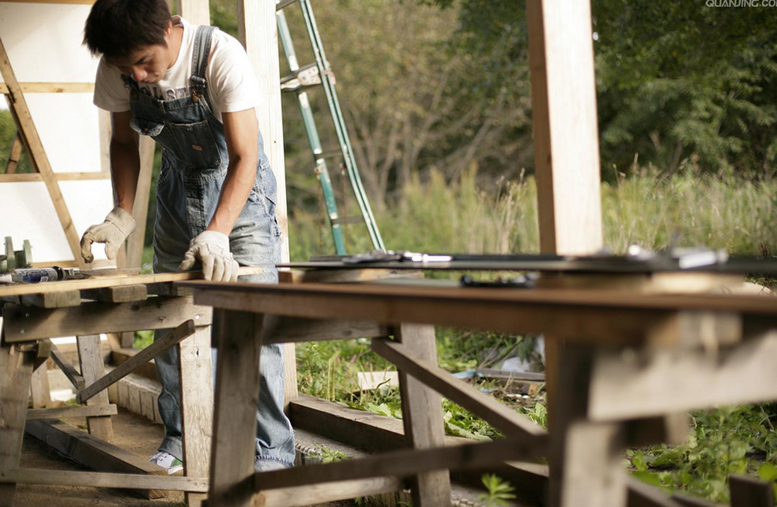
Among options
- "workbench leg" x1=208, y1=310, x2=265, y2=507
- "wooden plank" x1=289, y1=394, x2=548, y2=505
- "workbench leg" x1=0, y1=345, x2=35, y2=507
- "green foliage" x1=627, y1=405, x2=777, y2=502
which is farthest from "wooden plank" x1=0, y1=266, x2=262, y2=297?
"green foliage" x1=627, y1=405, x2=777, y2=502

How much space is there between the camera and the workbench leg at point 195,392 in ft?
9.77

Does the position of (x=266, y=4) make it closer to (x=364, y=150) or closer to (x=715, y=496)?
(x=715, y=496)

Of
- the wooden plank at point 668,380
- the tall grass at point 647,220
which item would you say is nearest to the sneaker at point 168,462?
the wooden plank at point 668,380

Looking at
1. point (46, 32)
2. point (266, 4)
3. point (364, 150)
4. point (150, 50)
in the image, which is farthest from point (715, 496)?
point (364, 150)

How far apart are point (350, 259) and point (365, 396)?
2386 millimetres

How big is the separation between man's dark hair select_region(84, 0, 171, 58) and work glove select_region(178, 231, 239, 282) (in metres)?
0.68

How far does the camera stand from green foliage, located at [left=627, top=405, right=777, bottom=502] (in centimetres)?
246

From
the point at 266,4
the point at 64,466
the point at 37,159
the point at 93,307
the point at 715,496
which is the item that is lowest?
the point at 64,466

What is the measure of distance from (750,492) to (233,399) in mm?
1251

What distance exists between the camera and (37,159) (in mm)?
5422

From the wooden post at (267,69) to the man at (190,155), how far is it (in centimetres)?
47

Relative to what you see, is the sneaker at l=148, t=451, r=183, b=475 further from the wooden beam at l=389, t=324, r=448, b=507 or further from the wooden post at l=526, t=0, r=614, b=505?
the wooden post at l=526, t=0, r=614, b=505

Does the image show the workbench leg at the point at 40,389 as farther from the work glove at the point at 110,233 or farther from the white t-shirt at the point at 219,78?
the white t-shirt at the point at 219,78

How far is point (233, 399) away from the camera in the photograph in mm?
2166
